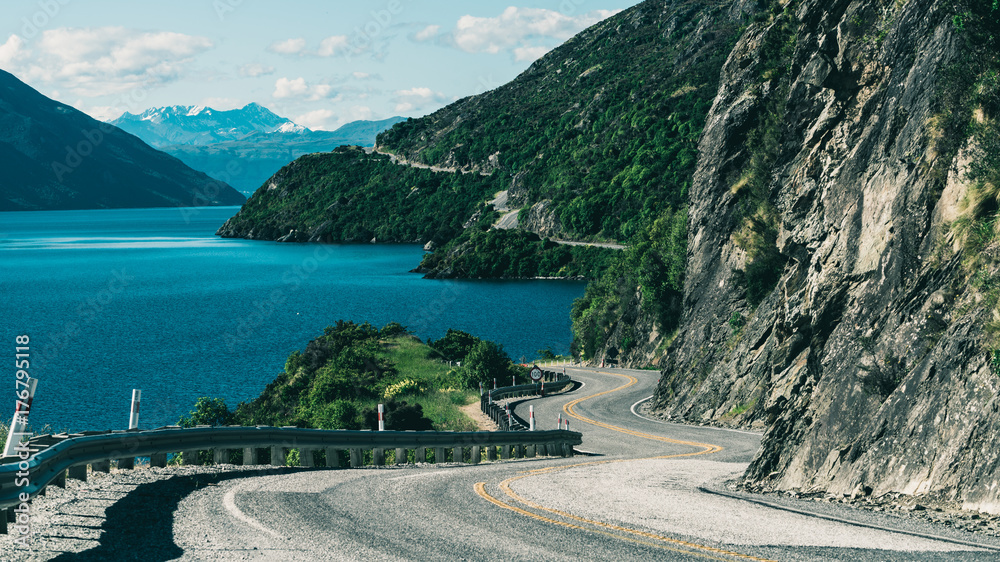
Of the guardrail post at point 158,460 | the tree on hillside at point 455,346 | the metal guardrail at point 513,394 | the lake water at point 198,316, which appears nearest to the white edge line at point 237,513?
the guardrail post at point 158,460

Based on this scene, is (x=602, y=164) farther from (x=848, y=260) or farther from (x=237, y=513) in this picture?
(x=237, y=513)

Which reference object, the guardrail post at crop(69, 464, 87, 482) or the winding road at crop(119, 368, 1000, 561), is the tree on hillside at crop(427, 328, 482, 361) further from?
the guardrail post at crop(69, 464, 87, 482)

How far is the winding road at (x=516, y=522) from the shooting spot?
823 centimetres

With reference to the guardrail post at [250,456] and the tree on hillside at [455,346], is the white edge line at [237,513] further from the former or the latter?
the tree on hillside at [455,346]

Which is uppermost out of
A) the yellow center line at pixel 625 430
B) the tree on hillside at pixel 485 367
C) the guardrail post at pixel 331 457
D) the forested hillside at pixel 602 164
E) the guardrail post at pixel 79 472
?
the forested hillside at pixel 602 164

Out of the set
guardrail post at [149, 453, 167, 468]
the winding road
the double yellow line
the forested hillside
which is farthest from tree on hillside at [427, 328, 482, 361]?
guardrail post at [149, 453, 167, 468]

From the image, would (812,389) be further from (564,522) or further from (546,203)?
(546,203)

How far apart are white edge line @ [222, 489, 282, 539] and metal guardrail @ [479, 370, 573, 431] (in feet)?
67.9

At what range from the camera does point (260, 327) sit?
88.6m

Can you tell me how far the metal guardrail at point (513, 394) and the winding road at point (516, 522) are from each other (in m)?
17.1

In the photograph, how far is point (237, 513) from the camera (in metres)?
9.89

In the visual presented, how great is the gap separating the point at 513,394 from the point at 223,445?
108 feet

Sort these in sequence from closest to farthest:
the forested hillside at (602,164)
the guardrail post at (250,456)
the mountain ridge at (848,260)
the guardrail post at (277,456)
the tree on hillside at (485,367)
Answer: the mountain ridge at (848,260), the guardrail post at (250,456), the guardrail post at (277,456), the tree on hillside at (485,367), the forested hillside at (602,164)

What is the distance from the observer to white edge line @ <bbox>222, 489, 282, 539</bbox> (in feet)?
29.6
